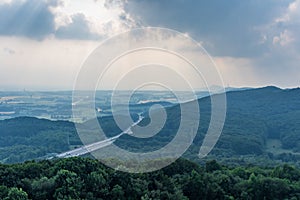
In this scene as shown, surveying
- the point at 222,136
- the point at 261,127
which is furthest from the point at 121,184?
the point at 261,127

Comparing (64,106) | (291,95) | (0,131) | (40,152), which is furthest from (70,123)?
(291,95)

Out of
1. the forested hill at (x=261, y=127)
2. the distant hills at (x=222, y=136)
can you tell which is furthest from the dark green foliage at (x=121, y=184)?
the forested hill at (x=261, y=127)

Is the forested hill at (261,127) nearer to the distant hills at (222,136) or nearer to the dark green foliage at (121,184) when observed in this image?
the distant hills at (222,136)

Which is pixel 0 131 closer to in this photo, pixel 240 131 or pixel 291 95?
pixel 240 131

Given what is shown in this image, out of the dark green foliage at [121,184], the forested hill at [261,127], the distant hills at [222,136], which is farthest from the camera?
the forested hill at [261,127]

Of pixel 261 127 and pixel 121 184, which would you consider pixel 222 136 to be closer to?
pixel 261 127
